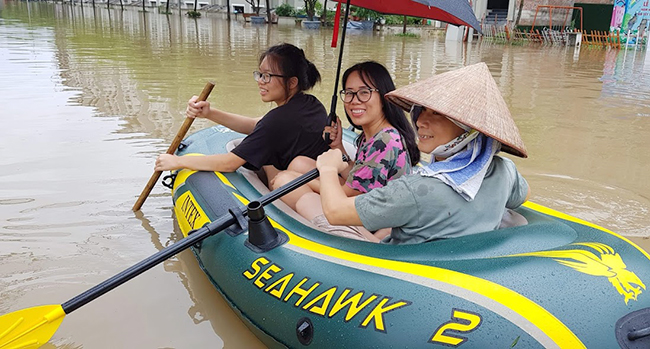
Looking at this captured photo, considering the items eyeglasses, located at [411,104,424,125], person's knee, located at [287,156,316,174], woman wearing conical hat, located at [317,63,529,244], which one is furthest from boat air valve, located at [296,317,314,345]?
person's knee, located at [287,156,316,174]

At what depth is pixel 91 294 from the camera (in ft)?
7.63

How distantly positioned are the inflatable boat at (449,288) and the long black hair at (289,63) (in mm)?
999

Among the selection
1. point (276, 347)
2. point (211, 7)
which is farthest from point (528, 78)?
point (211, 7)

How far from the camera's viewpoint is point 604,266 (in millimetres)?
1907

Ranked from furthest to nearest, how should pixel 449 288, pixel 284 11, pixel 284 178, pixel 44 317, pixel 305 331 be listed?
pixel 284 11 → pixel 284 178 → pixel 44 317 → pixel 305 331 → pixel 449 288

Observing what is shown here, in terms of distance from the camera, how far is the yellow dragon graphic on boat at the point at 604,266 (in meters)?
1.85

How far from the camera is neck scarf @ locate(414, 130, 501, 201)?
1.90 metres

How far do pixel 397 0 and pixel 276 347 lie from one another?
199cm

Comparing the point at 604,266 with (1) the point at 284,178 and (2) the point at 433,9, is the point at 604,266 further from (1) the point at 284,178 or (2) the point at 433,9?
(1) the point at 284,178

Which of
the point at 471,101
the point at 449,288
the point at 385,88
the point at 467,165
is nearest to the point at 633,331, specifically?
the point at 449,288

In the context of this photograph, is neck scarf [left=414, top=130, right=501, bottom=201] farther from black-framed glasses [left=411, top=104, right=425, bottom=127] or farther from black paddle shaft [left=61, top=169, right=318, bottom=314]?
black paddle shaft [left=61, top=169, right=318, bottom=314]

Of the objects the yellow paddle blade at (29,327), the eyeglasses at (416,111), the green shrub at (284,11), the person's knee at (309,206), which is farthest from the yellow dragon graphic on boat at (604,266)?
the green shrub at (284,11)

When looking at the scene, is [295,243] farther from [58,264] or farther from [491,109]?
[58,264]

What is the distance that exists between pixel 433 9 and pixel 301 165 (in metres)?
1.11
